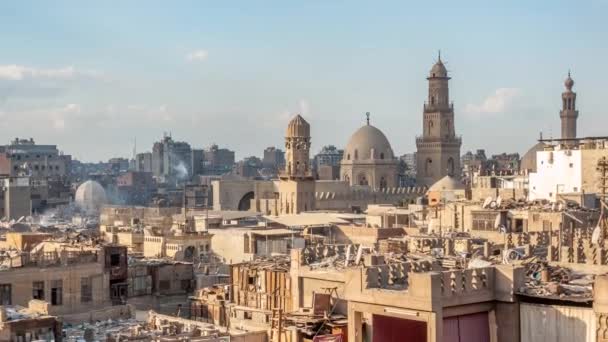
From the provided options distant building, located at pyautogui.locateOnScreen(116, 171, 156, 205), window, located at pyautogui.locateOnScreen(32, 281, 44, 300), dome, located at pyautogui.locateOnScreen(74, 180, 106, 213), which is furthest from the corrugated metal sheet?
distant building, located at pyautogui.locateOnScreen(116, 171, 156, 205)

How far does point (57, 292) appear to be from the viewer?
84.7ft

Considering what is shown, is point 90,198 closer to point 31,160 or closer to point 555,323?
point 31,160

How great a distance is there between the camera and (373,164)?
298 feet

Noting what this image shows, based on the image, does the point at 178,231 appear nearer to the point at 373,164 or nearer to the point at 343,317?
the point at 343,317

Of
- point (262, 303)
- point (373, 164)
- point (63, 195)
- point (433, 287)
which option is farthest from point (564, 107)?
point (433, 287)

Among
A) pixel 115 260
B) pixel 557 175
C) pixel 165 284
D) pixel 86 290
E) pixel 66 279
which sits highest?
pixel 557 175

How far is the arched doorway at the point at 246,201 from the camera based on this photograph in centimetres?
8688

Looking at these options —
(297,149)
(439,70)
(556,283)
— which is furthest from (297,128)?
(556,283)

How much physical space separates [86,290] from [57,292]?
38.0 inches

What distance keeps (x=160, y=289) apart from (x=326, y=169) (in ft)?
298

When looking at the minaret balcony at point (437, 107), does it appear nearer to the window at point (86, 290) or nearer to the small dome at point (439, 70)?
the small dome at point (439, 70)

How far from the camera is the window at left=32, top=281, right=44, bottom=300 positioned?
995 inches

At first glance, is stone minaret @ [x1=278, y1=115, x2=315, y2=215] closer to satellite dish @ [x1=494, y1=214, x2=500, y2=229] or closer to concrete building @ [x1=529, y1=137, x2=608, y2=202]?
A: concrete building @ [x1=529, y1=137, x2=608, y2=202]

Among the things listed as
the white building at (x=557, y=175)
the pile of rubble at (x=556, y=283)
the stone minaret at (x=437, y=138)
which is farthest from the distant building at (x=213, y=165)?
the pile of rubble at (x=556, y=283)
